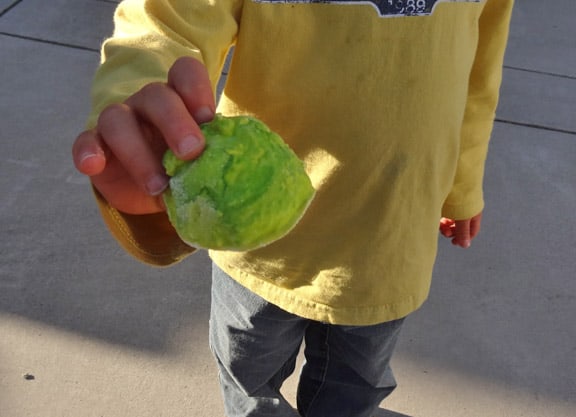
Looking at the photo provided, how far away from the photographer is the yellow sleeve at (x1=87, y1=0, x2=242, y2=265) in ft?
2.90

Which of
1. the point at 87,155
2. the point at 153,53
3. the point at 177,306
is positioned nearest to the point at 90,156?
the point at 87,155

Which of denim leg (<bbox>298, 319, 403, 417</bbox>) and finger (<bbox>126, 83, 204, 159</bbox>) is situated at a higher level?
finger (<bbox>126, 83, 204, 159</bbox>)

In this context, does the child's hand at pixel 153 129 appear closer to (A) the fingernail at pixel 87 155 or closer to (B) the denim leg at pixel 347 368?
(A) the fingernail at pixel 87 155

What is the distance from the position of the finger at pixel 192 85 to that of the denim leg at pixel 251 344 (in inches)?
25.3

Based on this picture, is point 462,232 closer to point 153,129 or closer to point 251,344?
point 251,344

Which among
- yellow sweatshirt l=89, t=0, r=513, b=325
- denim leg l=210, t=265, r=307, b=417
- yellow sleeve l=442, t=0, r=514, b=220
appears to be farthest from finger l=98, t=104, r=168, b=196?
yellow sleeve l=442, t=0, r=514, b=220

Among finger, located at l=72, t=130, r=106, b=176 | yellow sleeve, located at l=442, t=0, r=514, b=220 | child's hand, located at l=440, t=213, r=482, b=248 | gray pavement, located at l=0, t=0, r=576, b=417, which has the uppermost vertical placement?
finger, located at l=72, t=130, r=106, b=176

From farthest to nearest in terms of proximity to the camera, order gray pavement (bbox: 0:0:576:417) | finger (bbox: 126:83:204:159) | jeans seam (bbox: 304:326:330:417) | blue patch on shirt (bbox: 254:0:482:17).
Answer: gray pavement (bbox: 0:0:576:417)
jeans seam (bbox: 304:326:330:417)
blue patch on shirt (bbox: 254:0:482:17)
finger (bbox: 126:83:204:159)

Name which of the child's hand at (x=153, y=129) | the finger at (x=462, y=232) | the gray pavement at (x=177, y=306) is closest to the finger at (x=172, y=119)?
the child's hand at (x=153, y=129)

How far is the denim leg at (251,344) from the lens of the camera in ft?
4.48

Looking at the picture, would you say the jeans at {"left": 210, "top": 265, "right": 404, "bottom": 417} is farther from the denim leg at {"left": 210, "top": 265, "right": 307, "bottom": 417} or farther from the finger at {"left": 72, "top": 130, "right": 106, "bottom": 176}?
the finger at {"left": 72, "top": 130, "right": 106, "bottom": 176}

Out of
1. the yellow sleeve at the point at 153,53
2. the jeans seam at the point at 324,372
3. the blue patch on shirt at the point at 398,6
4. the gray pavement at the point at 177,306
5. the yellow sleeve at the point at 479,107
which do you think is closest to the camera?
the yellow sleeve at the point at 153,53

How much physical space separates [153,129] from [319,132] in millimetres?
416

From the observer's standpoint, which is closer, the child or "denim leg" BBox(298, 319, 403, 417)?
the child
